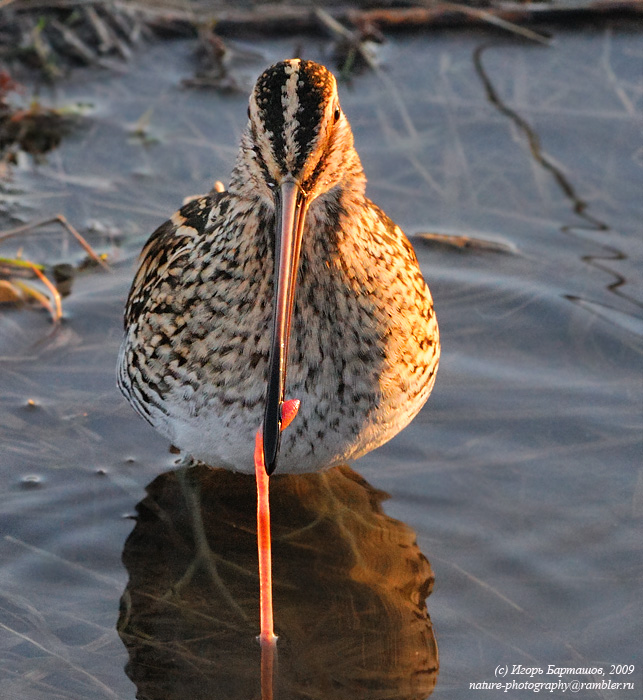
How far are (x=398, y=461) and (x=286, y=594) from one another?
0.96m

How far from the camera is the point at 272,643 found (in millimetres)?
4332

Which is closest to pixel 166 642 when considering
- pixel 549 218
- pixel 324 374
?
pixel 324 374

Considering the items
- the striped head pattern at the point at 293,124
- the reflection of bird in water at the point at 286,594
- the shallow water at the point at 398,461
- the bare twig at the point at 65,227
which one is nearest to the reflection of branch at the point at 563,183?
the shallow water at the point at 398,461

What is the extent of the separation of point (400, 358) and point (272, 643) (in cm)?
115

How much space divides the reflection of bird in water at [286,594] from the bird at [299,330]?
1.56 feet

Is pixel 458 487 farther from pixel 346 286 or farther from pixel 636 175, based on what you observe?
pixel 636 175

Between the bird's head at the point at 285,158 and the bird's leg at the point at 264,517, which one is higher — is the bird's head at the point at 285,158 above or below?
above

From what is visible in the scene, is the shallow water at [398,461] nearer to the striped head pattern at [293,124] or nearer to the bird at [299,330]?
the bird at [299,330]

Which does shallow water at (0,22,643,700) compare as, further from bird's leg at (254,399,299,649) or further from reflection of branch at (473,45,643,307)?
bird's leg at (254,399,299,649)

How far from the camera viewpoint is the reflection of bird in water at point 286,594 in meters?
4.27

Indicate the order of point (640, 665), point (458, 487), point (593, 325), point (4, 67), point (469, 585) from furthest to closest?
1. point (4, 67)
2. point (593, 325)
3. point (458, 487)
4. point (469, 585)
5. point (640, 665)

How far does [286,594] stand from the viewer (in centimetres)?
469

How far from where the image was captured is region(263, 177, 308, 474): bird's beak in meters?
3.78

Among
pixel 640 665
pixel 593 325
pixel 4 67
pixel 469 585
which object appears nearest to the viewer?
pixel 640 665
